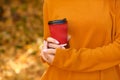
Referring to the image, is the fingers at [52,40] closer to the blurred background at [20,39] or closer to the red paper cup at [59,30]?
the red paper cup at [59,30]

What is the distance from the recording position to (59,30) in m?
1.88

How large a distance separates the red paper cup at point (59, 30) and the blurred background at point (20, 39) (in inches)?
99.3

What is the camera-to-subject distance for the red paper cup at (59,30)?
1858 millimetres

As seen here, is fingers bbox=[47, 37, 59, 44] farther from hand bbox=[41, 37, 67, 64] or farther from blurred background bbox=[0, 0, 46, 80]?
blurred background bbox=[0, 0, 46, 80]

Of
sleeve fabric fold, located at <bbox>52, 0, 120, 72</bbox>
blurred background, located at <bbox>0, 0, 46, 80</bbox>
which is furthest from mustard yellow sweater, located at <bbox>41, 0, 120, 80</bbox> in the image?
blurred background, located at <bbox>0, 0, 46, 80</bbox>

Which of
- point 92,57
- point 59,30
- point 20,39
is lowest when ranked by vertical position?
point 20,39

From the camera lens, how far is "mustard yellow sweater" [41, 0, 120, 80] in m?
1.88

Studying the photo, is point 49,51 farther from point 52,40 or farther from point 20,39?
point 20,39

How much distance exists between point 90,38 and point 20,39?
11.2 ft

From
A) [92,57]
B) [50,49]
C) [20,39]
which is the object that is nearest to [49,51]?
[50,49]

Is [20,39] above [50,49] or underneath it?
underneath

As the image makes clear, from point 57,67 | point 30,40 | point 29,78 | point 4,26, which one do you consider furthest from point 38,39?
point 57,67

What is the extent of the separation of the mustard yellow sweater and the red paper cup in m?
0.05

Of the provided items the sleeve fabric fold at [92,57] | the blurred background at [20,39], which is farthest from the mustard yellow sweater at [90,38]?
the blurred background at [20,39]
